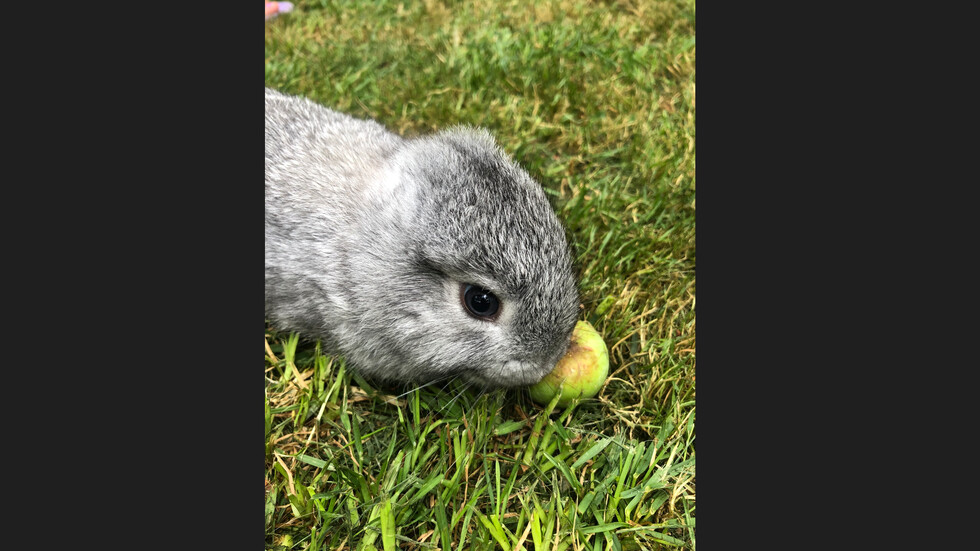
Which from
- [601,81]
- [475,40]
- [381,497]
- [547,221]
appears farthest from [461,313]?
[475,40]

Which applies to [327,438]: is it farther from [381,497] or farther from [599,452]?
[599,452]

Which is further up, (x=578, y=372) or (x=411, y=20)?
(x=411, y=20)

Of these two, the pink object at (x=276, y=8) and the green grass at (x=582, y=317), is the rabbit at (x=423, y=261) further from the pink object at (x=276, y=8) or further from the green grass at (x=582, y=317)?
the pink object at (x=276, y=8)

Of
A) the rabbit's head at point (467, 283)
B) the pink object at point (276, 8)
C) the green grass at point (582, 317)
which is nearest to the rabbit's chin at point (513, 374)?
the rabbit's head at point (467, 283)

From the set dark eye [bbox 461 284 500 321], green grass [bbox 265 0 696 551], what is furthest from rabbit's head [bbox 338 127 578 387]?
green grass [bbox 265 0 696 551]

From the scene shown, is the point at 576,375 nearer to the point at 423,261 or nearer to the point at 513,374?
the point at 513,374

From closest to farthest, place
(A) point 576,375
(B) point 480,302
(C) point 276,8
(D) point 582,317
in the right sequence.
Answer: (B) point 480,302, (A) point 576,375, (D) point 582,317, (C) point 276,8

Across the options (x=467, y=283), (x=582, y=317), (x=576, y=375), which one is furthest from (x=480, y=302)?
(x=582, y=317)
